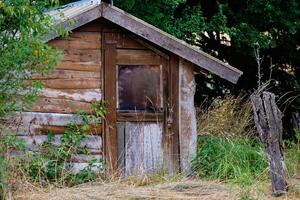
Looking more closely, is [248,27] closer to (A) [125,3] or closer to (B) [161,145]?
(A) [125,3]

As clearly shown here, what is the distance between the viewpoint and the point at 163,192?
24.8ft

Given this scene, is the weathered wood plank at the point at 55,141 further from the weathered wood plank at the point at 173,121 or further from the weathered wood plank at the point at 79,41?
the weathered wood plank at the point at 79,41

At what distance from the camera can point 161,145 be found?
9.09 metres

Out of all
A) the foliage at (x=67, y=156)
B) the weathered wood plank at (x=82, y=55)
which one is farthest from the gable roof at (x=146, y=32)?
the foliage at (x=67, y=156)

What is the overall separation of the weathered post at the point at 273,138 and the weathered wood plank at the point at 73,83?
2674 mm

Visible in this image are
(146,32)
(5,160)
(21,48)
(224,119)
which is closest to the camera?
(21,48)

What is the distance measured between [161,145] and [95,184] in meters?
1.34

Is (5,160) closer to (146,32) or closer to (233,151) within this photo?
(146,32)

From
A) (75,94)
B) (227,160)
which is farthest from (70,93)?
(227,160)

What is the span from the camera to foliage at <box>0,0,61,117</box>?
6.54m

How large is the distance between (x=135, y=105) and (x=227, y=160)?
5.42 ft

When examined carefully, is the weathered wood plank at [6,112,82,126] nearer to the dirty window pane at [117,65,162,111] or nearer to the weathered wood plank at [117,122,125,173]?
the weathered wood plank at [117,122,125,173]

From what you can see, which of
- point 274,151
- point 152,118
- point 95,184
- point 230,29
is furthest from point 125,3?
point 274,151

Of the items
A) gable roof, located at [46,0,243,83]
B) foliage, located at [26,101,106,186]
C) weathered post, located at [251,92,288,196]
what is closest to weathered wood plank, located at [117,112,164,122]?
foliage, located at [26,101,106,186]
